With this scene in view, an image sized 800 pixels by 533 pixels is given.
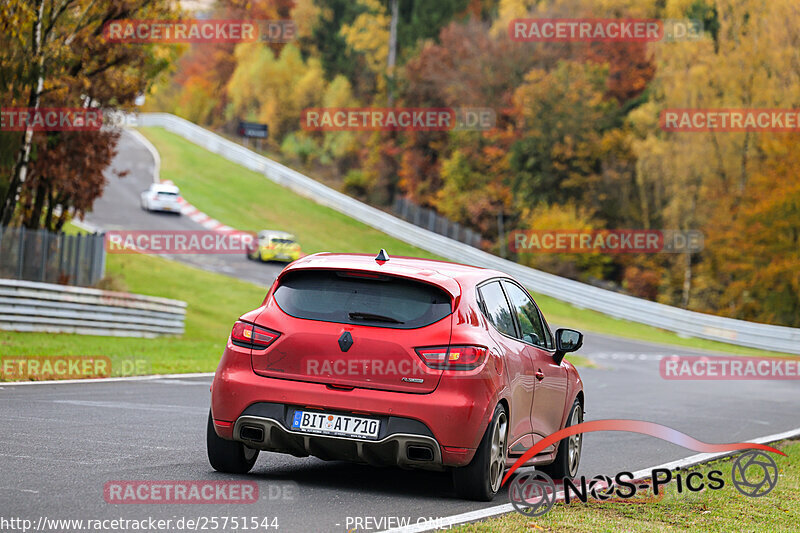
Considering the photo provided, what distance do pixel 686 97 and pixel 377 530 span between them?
53882 millimetres

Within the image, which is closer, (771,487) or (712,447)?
(771,487)

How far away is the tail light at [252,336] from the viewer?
303 inches

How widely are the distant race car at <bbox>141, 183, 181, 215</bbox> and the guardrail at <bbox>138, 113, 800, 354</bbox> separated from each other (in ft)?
40.3

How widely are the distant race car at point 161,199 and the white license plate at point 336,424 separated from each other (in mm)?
44315

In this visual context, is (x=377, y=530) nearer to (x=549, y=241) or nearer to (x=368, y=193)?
(x=549, y=241)

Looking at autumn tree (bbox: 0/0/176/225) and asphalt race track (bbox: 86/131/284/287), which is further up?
autumn tree (bbox: 0/0/176/225)

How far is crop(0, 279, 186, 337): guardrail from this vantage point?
21000 millimetres

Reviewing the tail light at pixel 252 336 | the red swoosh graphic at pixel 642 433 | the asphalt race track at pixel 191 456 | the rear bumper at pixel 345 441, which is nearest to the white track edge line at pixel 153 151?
the asphalt race track at pixel 191 456

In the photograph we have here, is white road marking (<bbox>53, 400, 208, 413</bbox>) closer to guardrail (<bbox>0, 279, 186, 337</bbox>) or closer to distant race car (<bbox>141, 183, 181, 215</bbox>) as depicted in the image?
guardrail (<bbox>0, 279, 186, 337</bbox>)

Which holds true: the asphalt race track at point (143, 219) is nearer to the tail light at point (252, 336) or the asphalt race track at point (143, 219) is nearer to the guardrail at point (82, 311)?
the guardrail at point (82, 311)

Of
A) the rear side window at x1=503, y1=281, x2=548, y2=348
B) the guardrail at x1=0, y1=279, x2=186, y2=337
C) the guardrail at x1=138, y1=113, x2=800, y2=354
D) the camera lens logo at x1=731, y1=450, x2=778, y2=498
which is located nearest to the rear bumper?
the rear side window at x1=503, y1=281, x2=548, y2=348

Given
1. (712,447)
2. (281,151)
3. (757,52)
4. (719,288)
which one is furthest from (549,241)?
(712,447)

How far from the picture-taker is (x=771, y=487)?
30.7 feet

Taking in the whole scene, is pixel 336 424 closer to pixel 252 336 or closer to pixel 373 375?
pixel 373 375
